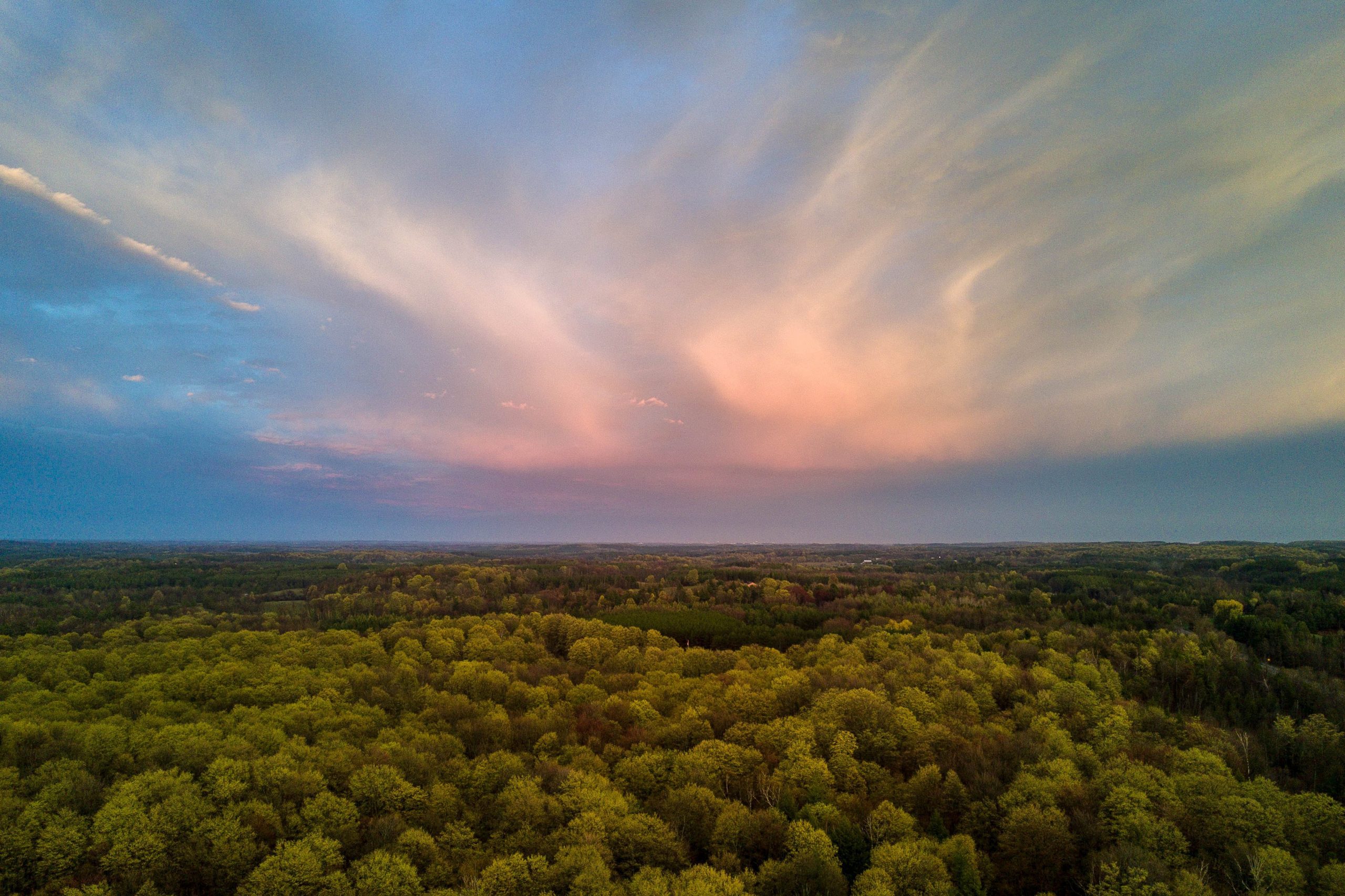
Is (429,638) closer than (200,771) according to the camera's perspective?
No

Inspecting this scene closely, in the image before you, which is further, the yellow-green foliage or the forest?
the forest

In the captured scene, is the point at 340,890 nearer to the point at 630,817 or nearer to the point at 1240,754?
the point at 630,817

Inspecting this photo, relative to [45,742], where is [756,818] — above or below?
below

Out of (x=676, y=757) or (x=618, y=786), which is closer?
(x=618, y=786)

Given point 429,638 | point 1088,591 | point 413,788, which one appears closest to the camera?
point 413,788

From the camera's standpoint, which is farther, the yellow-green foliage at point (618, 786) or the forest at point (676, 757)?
the forest at point (676, 757)

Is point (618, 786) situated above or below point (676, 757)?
below

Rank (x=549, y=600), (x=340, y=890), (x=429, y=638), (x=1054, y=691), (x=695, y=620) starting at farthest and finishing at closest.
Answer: (x=549, y=600) < (x=695, y=620) < (x=429, y=638) < (x=1054, y=691) < (x=340, y=890)

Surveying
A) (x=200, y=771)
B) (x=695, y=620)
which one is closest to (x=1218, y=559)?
(x=695, y=620)
